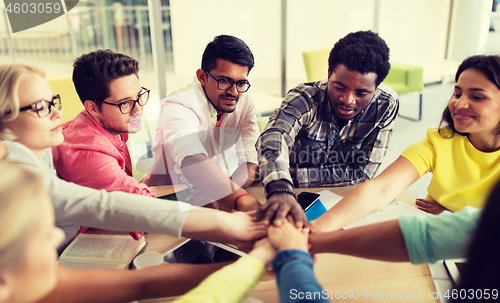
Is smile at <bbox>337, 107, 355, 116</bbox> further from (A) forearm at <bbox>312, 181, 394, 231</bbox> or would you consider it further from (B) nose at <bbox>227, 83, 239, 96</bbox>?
(B) nose at <bbox>227, 83, 239, 96</bbox>

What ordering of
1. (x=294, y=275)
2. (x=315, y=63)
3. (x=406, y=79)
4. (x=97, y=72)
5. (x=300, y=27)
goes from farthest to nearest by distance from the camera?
(x=300, y=27)
(x=406, y=79)
(x=315, y=63)
(x=97, y=72)
(x=294, y=275)

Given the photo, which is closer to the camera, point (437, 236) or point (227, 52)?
point (437, 236)

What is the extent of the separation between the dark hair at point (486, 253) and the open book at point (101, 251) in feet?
2.64

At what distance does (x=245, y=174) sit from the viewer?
156 centimetres

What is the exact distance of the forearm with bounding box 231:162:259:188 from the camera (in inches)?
57.2

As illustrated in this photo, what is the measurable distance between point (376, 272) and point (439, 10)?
601 centimetres

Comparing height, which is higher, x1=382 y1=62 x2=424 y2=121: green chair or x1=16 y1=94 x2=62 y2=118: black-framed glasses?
x1=16 y1=94 x2=62 y2=118: black-framed glasses

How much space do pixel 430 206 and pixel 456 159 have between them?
0.63 feet

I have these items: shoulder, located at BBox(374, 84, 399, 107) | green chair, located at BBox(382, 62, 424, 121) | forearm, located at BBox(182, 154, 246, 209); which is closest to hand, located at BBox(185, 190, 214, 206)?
forearm, located at BBox(182, 154, 246, 209)

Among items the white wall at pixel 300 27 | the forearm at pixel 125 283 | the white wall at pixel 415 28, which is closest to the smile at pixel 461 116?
the forearm at pixel 125 283

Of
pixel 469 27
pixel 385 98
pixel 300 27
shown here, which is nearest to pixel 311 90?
pixel 385 98

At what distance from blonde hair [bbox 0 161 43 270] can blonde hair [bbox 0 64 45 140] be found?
55cm

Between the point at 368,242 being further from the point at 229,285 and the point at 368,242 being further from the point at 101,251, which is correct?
the point at 101,251

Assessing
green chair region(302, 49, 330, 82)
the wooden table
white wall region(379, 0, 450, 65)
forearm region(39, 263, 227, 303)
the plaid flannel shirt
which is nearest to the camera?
forearm region(39, 263, 227, 303)
